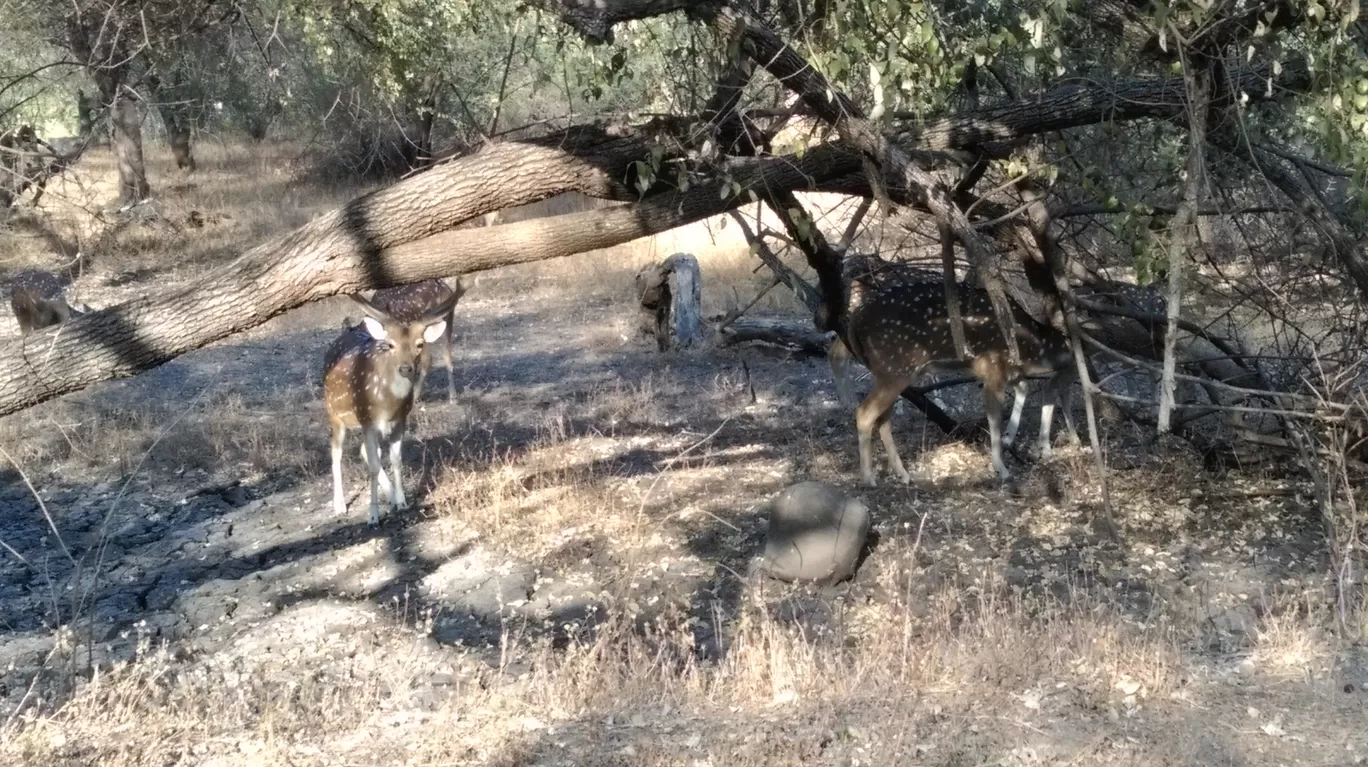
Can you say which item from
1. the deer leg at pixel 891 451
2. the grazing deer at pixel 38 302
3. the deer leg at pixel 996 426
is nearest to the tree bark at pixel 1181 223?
the deer leg at pixel 996 426

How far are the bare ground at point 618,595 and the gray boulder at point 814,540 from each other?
12cm

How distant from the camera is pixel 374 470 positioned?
31.1 feet

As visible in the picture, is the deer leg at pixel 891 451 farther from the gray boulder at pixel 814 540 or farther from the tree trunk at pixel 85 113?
the tree trunk at pixel 85 113

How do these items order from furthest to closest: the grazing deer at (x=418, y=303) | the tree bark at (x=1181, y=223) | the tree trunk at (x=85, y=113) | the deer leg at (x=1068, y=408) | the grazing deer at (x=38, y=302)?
the grazing deer at (x=38, y=302) < the grazing deer at (x=418, y=303) < the deer leg at (x=1068, y=408) < the tree trunk at (x=85, y=113) < the tree bark at (x=1181, y=223)

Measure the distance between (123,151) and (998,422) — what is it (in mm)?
19379

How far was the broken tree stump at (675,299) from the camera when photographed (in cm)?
1402

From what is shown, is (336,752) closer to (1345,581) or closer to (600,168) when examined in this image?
(600,168)

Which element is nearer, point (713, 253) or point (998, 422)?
point (998, 422)

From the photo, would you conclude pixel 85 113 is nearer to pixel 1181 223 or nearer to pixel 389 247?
pixel 389 247

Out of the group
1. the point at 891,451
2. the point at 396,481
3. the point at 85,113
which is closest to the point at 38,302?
the point at 85,113

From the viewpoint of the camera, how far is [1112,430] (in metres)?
10.5

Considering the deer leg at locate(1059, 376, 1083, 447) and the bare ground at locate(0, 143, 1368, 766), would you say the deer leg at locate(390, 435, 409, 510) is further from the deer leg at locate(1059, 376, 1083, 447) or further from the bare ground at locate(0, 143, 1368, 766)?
the deer leg at locate(1059, 376, 1083, 447)

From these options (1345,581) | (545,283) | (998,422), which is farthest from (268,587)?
(545,283)

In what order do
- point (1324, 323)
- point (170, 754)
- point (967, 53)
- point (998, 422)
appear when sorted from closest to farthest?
point (170, 754) < point (967, 53) < point (1324, 323) < point (998, 422)
